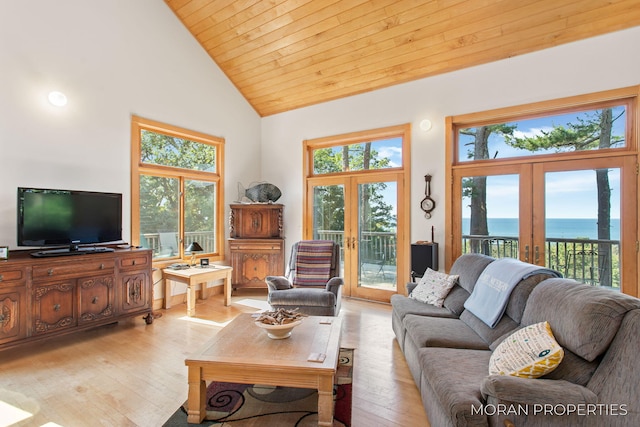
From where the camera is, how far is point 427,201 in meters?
4.43

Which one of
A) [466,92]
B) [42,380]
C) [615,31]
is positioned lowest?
[42,380]

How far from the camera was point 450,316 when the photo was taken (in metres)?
2.82

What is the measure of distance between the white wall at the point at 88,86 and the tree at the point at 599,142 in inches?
195

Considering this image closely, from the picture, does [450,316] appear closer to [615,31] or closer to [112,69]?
[615,31]

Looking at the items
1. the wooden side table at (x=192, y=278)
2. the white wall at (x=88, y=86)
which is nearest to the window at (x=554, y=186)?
the wooden side table at (x=192, y=278)

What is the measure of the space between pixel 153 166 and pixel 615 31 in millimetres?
5771

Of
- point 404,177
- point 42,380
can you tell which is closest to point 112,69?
point 42,380

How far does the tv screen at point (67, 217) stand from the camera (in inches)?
120

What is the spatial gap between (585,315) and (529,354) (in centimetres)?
32

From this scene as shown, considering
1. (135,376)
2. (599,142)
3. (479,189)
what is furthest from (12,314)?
(599,142)

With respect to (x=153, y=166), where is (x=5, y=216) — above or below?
below

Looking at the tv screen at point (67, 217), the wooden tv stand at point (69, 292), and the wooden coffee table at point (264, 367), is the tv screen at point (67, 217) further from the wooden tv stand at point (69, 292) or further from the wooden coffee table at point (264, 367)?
the wooden coffee table at point (264, 367)

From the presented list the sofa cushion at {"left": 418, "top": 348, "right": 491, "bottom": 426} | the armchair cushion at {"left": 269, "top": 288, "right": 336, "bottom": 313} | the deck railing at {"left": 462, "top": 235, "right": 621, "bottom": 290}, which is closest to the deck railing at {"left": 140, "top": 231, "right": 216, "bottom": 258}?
the armchair cushion at {"left": 269, "top": 288, "right": 336, "bottom": 313}

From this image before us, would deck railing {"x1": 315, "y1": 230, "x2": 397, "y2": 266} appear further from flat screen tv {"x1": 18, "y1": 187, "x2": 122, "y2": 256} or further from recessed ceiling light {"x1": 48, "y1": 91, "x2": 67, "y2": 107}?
recessed ceiling light {"x1": 48, "y1": 91, "x2": 67, "y2": 107}
